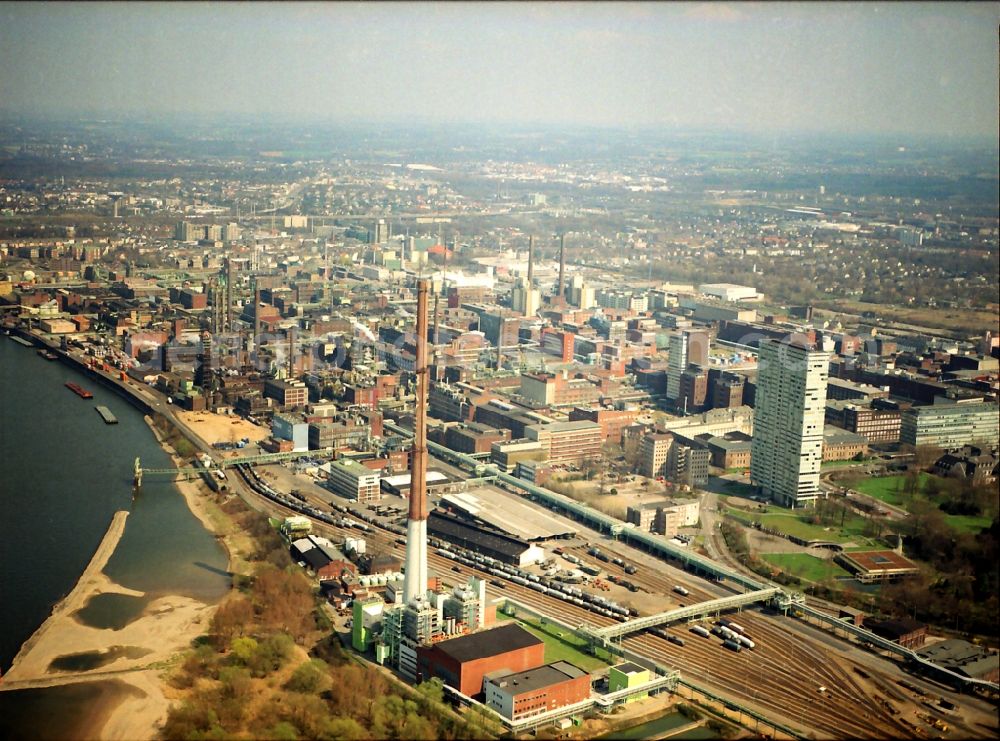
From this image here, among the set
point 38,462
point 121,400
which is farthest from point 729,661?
point 121,400

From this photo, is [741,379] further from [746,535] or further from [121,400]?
[121,400]

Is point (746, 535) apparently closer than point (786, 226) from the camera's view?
Yes

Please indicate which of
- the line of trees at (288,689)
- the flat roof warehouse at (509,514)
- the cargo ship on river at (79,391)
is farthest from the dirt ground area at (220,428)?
the line of trees at (288,689)

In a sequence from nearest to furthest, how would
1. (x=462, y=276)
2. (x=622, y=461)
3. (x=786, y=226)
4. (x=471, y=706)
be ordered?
(x=471, y=706) < (x=622, y=461) < (x=462, y=276) < (x=786, y=226)

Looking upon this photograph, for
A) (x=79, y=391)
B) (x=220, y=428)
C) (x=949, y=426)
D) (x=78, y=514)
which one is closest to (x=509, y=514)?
(x=78, y=514)

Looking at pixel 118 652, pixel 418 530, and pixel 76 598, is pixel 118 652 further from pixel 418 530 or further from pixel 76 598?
pixel 418 530

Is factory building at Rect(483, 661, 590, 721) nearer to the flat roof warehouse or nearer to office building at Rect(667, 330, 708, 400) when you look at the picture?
the flat roof warehouse
